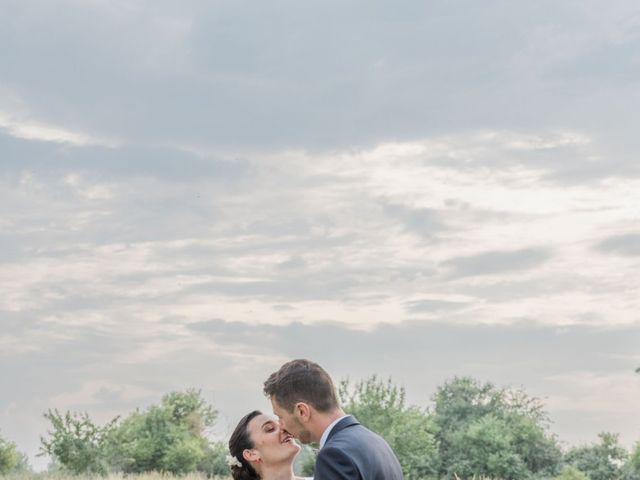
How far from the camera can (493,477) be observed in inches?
1297

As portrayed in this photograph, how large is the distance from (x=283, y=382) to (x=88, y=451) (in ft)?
88.2

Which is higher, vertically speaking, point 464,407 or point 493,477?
point 464,407

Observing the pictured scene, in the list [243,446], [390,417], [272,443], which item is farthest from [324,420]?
[390,417]

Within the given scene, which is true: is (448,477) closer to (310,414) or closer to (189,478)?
(189,478)

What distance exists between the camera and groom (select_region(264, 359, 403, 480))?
4.80 m

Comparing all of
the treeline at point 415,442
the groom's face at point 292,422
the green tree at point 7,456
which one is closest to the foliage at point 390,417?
the treeline at point 415,442

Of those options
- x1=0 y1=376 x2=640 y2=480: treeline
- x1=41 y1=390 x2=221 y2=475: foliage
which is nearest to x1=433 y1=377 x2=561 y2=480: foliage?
x1=0 y1=376 x2=640 y2=480: treeline

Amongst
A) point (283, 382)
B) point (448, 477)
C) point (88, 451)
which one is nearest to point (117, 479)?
point (88, 451)

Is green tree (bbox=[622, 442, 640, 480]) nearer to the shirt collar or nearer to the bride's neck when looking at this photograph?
the bride's neck

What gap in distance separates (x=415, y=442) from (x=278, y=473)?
24001mm

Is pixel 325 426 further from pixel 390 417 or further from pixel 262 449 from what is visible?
pixel 390 417

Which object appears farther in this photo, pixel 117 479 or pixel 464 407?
pixel 464 407

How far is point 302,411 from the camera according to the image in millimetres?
5047

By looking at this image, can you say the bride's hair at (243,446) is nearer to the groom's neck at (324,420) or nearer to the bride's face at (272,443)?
the bride's face at (272,443)
